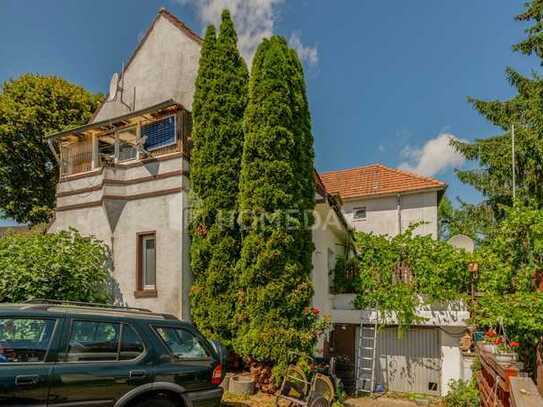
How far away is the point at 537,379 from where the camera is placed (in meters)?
9.39

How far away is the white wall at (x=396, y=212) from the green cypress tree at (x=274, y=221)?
482 inches

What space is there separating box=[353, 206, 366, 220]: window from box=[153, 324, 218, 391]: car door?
1828 centimetres

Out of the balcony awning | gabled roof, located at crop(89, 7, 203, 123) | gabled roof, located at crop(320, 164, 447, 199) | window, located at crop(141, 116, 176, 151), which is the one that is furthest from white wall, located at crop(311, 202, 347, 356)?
gabled roof, located at crop(320, 164, 447, 199)

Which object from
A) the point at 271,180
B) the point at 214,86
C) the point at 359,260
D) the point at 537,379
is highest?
the point at 214,86

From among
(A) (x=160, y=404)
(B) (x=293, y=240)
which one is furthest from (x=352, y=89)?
(A) (x=160, y=404)

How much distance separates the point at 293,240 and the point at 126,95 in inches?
321

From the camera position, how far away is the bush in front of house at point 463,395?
1041cm

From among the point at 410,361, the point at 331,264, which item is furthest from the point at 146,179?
the point at 410,361

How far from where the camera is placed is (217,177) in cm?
1027

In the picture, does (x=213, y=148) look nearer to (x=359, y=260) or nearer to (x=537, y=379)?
(x=359, y=260)

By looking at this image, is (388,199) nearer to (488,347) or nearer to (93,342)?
(488,347)

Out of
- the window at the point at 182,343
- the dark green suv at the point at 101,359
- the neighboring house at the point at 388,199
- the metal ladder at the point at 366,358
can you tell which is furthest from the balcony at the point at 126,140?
the neighboring house at the point at 388,199

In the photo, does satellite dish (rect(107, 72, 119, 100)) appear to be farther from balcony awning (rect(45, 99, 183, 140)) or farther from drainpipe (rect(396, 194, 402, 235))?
drainpipe (rect(396, 194, 402, 235))

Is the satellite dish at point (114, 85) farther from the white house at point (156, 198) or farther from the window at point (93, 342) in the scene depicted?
the window at point (93, 342)
